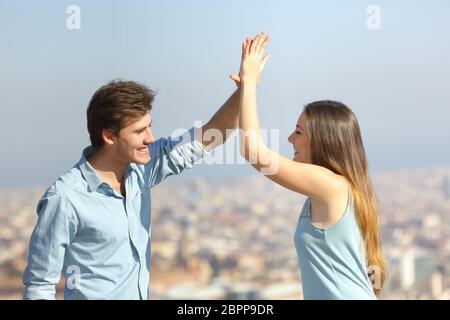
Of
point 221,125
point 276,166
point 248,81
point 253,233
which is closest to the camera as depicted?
point 276,166

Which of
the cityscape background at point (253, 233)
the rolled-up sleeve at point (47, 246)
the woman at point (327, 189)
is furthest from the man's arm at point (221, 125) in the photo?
the cityscape background at point (253, 233)

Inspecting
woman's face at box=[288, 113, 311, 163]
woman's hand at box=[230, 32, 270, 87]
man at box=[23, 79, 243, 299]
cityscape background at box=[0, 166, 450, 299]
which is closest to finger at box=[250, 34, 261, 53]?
woman's hand at box=[230, 32, 270, 87]

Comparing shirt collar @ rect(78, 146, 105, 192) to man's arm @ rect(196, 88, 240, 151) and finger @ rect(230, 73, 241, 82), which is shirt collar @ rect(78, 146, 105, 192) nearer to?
man's arm @ rect(196, 88, 240, 151)

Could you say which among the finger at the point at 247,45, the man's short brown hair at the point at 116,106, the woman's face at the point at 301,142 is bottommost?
the woman's face at the point at 301,142

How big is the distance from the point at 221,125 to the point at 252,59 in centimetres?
29

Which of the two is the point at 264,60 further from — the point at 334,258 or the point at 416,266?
the point at 416,266

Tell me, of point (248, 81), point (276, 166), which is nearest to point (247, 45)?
point (248, 81)

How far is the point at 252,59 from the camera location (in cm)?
215

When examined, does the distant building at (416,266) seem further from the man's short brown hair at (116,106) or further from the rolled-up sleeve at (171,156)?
the man's short brown hair at (116,106)

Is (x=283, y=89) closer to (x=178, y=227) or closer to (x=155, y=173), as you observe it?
(x=178, y=227)

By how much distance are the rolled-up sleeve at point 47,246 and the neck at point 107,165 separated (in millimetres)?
193

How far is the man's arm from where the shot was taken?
7.70 feet

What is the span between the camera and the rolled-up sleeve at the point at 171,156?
238 centimetres

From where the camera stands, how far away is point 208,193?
27.9 m
